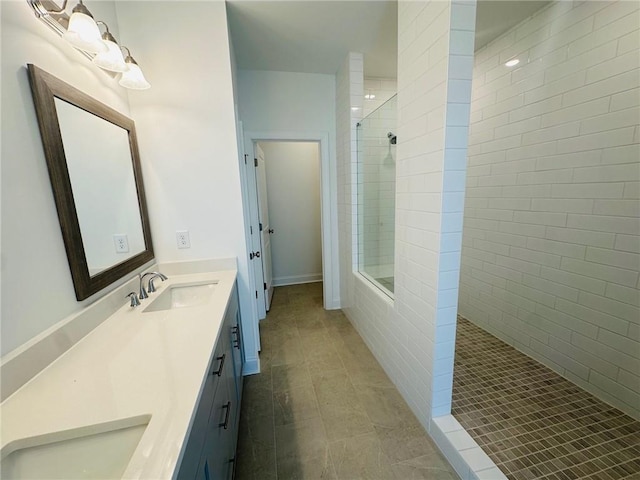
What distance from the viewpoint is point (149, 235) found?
1760mm

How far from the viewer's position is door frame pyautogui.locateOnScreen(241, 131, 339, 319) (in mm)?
2768

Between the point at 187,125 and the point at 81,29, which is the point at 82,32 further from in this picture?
the point at 187,125

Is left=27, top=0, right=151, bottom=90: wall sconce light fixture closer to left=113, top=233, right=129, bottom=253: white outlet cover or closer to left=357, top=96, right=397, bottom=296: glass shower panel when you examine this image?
left=113, top=233, right=129, bottom=253: white outlet cover

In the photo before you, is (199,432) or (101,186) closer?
(199,432)

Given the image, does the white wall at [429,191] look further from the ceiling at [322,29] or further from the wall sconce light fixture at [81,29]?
the wall sconce light fixture at [81,29]

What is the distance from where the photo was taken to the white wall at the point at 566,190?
151 cm

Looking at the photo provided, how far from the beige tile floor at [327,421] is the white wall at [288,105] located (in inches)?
78.6

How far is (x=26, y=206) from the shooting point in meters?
0.91

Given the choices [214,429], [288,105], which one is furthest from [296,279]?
[214,429]

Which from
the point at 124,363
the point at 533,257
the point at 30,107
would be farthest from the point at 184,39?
the point at 533,257

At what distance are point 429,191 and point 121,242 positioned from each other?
171 cm

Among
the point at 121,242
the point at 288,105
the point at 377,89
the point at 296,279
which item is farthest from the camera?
the point at 296,279

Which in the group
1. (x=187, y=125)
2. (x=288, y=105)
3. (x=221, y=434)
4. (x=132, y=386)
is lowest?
(x=221, y=434)

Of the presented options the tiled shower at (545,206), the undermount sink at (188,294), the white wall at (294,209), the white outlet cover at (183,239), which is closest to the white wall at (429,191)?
the tiled shower at (545,206)
